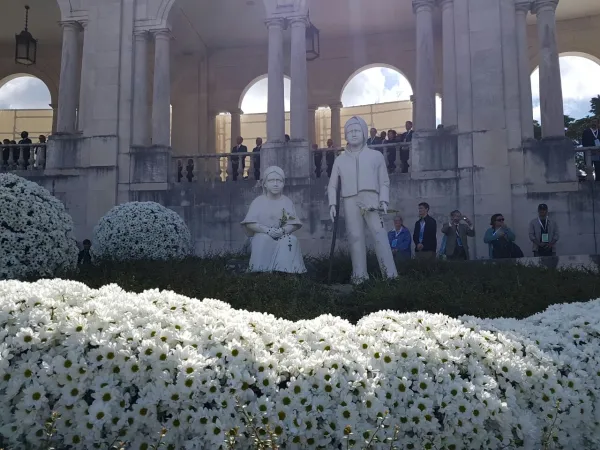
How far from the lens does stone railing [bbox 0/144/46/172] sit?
17688mm

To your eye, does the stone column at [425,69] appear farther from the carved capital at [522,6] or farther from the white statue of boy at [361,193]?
the white statue of boy at [361,193]

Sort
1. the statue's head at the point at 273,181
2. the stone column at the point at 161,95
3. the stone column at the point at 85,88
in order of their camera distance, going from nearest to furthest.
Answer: the statue's head at the point at 273,181, the stone column at the point at 161,95, the stone column at the point at 85,88

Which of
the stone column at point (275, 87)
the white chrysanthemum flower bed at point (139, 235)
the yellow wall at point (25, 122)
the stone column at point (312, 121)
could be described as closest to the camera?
→ the white chrysanthemum flower bed at point (139, 235)

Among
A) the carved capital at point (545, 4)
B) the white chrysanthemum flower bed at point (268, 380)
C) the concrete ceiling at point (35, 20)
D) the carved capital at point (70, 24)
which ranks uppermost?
the concrete ceiling at point (35, 20)

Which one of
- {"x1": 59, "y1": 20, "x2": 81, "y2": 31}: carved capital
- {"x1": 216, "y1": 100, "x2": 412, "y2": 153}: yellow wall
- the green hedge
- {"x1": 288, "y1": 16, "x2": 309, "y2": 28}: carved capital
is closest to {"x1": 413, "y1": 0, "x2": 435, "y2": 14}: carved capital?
{"x1": 288, "y1": 16, "x2": 309, "y2": 28}: carved capital

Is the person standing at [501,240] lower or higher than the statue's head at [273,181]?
lower

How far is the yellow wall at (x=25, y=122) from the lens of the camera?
28188mm

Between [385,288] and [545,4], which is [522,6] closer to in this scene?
[545,4]

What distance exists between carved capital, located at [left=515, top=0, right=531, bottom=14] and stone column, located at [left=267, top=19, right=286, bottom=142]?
20.9 ft

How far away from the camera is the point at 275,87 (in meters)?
16.5

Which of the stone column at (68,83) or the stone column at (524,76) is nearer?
the stone column at (524,76)

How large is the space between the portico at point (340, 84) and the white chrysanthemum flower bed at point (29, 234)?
24.1 ft

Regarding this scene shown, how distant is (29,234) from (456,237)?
8.30 metres

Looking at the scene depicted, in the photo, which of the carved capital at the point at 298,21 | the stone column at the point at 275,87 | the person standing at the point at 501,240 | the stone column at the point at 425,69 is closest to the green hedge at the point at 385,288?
the person standing at the point at 501,240
